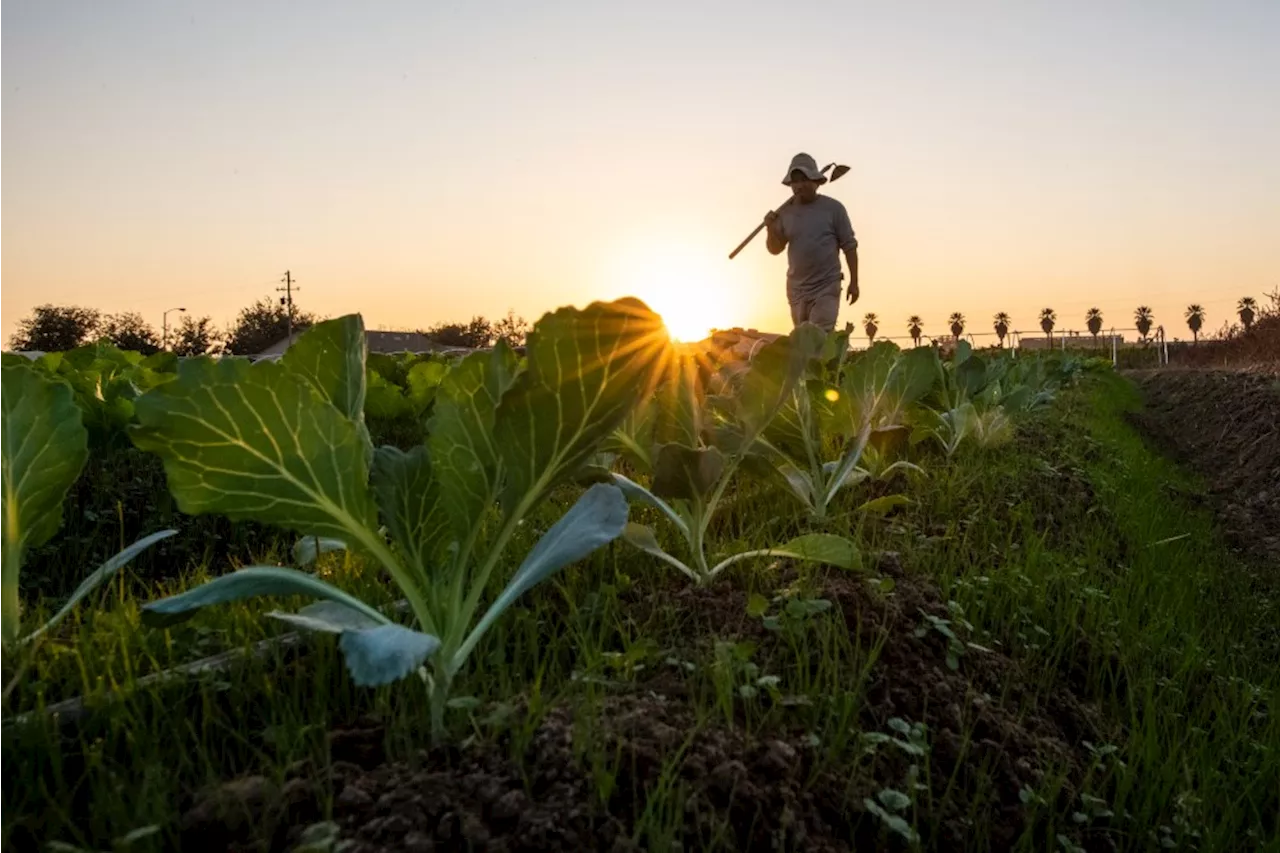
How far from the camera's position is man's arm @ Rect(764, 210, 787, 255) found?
9.14 m

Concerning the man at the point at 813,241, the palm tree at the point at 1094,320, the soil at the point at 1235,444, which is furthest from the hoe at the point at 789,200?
the palm tree at the point at 1094,320

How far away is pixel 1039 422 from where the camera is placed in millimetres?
7012

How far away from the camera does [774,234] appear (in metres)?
9.19

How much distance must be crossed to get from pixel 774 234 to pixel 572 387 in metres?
8.08

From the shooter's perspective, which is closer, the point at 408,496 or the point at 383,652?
the point at 383,652

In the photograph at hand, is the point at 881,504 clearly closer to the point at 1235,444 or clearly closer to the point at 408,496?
the point at 408,496

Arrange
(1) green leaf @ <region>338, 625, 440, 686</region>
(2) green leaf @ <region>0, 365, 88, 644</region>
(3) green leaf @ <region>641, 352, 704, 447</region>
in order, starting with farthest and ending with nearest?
1. (3) green leaf @ <region>641, 352, 704, 447</region>
2. (2) green leaf @ <region>0, 365, 88, 644</region>
3. (1) green leaf @ <region>338, 625, 440, 686</region>

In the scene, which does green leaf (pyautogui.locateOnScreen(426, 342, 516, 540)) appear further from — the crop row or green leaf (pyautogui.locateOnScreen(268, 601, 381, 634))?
green leaf (pyautogui.locateOnScreen(268, 601, 381, 634))

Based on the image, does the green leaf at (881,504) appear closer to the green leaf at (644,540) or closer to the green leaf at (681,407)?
the green leaf at (681,407)

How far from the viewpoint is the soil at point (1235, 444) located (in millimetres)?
5473

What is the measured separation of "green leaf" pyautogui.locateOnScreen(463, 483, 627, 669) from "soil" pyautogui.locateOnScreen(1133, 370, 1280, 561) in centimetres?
442

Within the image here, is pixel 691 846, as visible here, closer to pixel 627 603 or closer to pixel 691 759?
pixel 691 759

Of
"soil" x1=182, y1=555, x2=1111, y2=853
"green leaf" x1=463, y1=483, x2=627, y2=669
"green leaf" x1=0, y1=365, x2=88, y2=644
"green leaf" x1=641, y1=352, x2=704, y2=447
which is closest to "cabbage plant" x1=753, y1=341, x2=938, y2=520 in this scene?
"green leaf" x1=641, y1=352, x2=704, y2=447

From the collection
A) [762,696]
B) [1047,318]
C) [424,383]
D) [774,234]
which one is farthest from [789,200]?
[1047,318]
